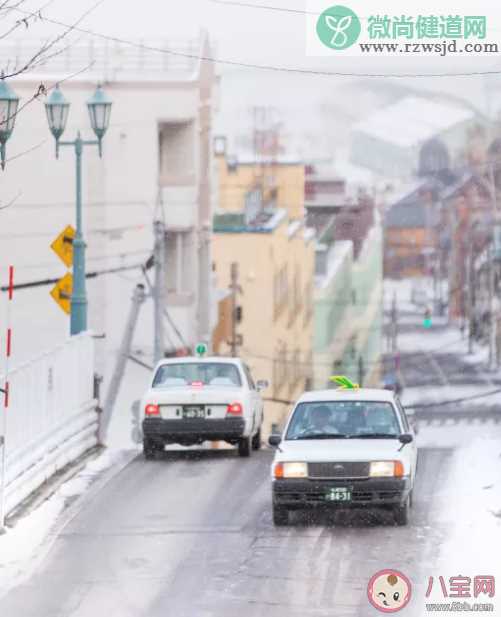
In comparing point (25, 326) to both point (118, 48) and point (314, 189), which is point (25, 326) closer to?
Result: point (118, 48)

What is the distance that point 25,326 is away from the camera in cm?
4675

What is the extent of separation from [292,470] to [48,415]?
476 centimetres

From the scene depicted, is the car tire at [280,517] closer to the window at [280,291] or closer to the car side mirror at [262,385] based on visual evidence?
the car side mirror at [262,385]

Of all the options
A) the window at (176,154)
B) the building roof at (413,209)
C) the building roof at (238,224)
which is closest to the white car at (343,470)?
the window at (176,154)

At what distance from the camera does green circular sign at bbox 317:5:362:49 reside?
16.1 m

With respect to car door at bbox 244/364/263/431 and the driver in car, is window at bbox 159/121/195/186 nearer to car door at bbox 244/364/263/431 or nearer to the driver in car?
car door at bbox 244/364/263/431

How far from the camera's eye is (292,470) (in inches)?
661

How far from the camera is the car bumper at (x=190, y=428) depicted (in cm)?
2331

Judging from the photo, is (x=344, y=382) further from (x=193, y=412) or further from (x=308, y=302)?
(x=308, y=302)

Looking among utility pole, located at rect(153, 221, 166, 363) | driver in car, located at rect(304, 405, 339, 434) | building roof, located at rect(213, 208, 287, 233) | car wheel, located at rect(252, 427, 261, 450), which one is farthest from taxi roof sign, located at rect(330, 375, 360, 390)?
building roof, located at rect(213, 208, 287, 233)

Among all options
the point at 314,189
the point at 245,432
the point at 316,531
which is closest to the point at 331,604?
the point at 316,531

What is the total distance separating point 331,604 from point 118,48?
1332 inches

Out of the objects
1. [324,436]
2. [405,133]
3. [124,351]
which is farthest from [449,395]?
[324,436]

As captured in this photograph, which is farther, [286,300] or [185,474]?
[286,300]
